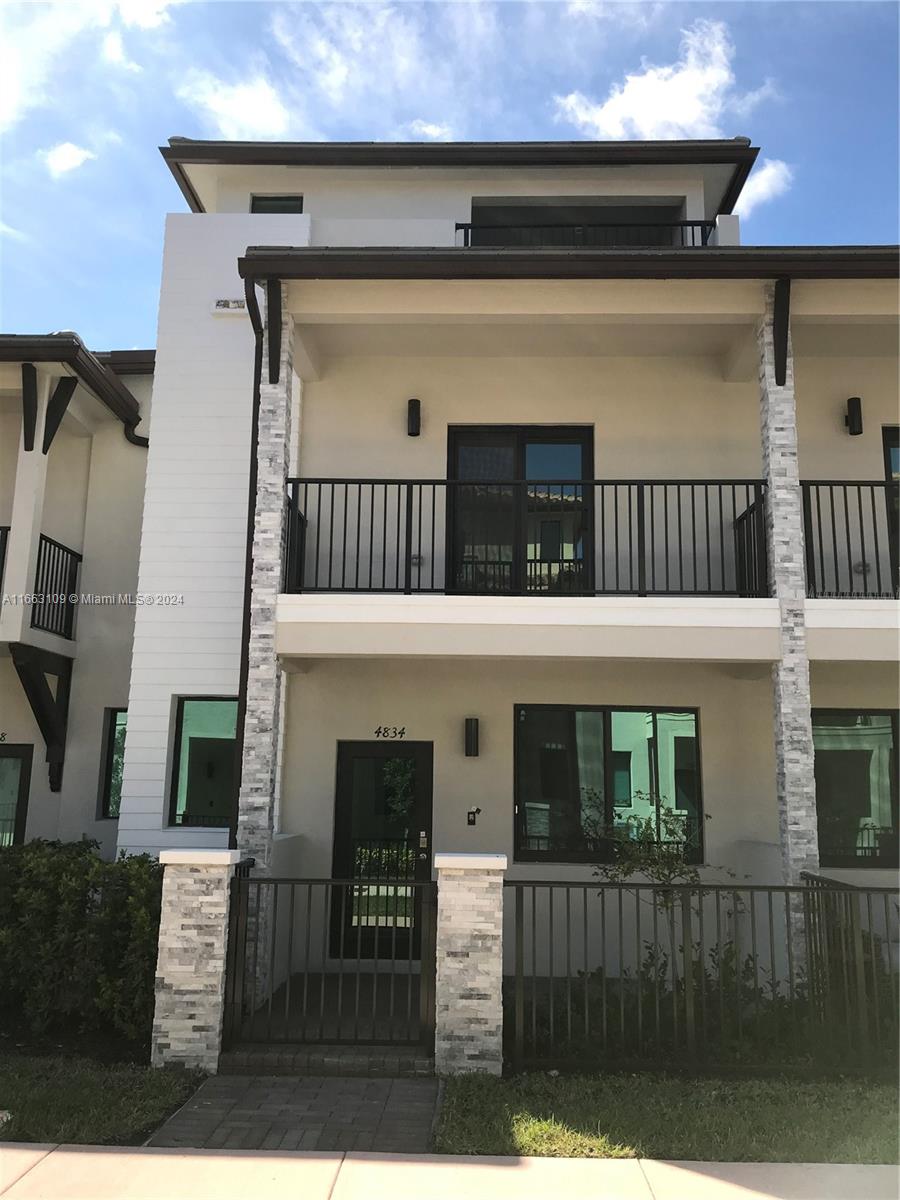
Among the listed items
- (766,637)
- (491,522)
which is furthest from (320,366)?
(766,637)

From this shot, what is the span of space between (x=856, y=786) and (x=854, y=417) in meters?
4.12

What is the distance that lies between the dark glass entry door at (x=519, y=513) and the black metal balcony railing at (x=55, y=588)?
492 cm

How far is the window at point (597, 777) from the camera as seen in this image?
962cm

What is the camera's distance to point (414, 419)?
10.4 meters

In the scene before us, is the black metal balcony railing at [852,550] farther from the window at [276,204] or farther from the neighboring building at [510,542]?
the window at [276,204]

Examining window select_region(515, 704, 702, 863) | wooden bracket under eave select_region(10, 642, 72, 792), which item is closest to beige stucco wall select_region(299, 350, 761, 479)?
window select_region(515, 704, 702, 863)

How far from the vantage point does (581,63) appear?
337 inches

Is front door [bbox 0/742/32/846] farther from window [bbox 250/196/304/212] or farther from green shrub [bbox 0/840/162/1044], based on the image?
window [bbox 250/196/304/212]

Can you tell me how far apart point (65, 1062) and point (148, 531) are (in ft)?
17.8

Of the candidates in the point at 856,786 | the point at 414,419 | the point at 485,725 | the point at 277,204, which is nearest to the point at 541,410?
the point at 414,419

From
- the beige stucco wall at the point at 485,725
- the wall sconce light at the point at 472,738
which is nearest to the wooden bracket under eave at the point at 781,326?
the beige stucco wall at the point at 485,725

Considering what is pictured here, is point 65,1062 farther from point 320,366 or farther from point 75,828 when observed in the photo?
point 320,366

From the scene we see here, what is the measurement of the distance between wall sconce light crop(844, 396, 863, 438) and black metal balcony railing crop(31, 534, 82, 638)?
951cm

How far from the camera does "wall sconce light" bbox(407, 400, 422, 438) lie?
10375 mm
